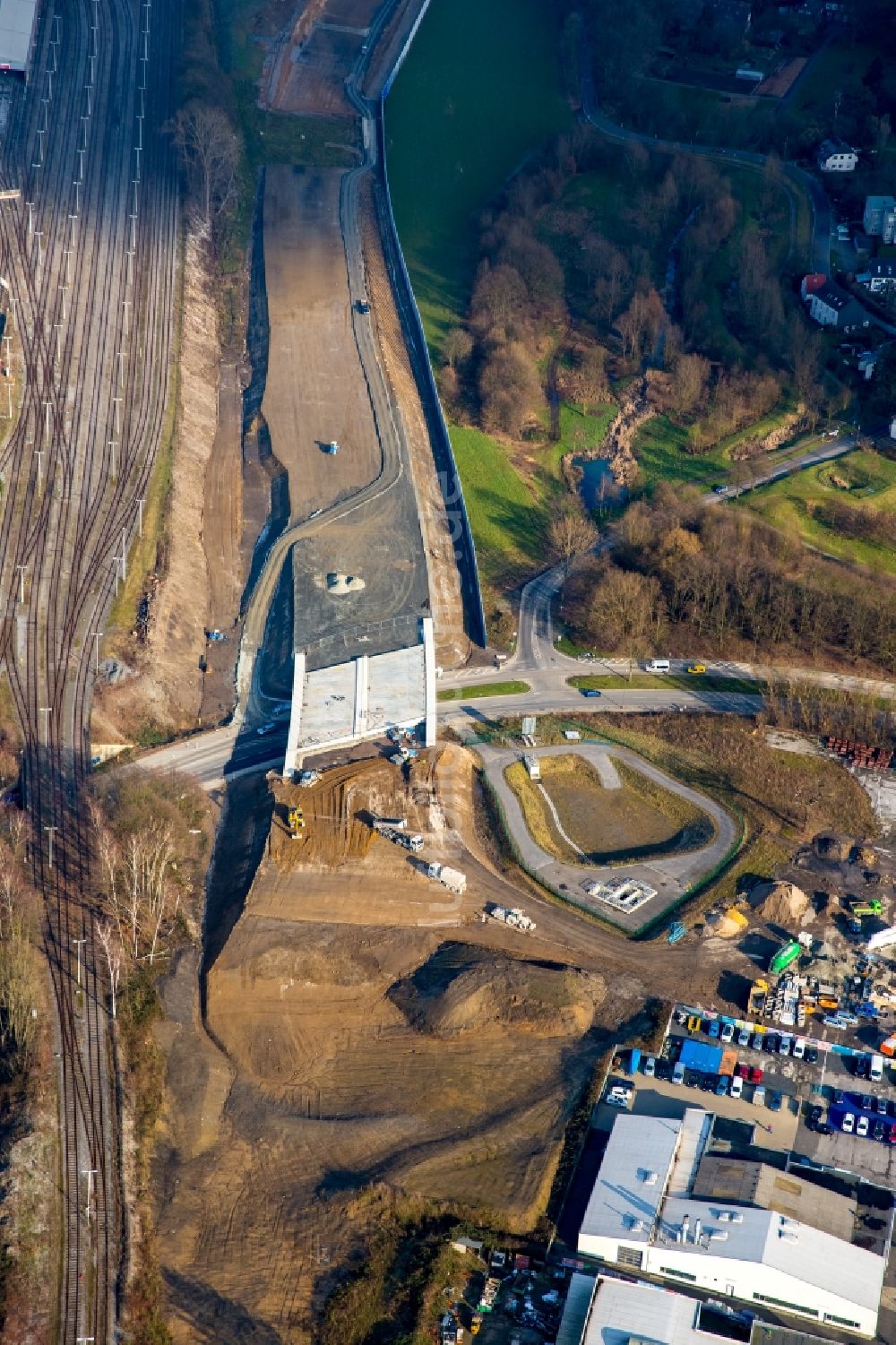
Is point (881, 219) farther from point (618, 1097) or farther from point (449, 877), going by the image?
point (618, 1097)

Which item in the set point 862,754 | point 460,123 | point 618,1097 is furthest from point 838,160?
point 618,1097

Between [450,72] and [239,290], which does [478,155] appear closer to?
[450,72]

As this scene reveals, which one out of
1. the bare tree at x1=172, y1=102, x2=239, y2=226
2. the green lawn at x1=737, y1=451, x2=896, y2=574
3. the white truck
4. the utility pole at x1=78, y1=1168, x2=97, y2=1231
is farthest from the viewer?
the bare tree at x1=172, y1=102, x2=239, y2=226

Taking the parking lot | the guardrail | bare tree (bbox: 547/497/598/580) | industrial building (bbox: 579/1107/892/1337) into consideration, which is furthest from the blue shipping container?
bare tree (bbox: 547/497/598/580)

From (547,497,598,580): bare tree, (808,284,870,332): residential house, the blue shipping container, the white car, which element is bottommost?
the white car

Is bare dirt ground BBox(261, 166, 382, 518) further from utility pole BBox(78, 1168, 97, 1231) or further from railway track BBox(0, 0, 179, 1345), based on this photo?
utility pole BBox(78, 1168, 97, 1231)

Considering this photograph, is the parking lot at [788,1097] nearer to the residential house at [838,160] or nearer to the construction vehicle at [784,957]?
the construction vehicle at [784,957]
